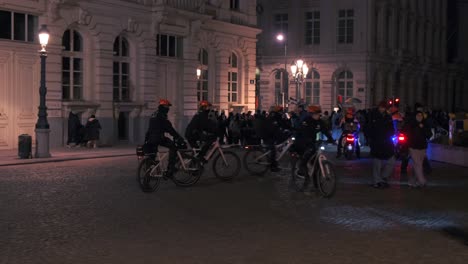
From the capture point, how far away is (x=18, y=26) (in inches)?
965

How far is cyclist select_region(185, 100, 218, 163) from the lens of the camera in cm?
1472

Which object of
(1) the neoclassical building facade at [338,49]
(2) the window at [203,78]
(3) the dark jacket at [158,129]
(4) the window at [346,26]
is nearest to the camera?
(3) the dark jacket at [158,129]

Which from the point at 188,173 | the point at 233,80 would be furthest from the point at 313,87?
the point at 188,173

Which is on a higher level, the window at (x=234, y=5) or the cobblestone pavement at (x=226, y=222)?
the window at (x=234, y=5)

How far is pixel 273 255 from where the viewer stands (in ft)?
26.3

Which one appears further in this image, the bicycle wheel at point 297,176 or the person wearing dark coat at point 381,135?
the person wearing dark coat at point 381,135

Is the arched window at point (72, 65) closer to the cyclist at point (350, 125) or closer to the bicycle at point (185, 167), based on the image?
the cyclist at point (350, 125)

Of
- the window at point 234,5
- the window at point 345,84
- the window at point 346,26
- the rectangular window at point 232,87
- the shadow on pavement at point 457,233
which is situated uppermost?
the window at point 346,26

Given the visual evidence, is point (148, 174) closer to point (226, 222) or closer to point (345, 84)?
point (226, 222)

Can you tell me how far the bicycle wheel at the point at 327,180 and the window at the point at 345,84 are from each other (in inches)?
1605

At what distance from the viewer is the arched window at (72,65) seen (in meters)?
26.5

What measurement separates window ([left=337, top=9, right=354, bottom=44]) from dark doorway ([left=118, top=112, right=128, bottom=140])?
27.7 m

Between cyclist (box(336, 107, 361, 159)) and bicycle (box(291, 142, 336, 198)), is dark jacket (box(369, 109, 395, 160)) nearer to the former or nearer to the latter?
bicycle (box(291, 142, 336, 198))

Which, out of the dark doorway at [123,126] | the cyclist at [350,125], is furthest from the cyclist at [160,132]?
the dark doorway at [123,126]
